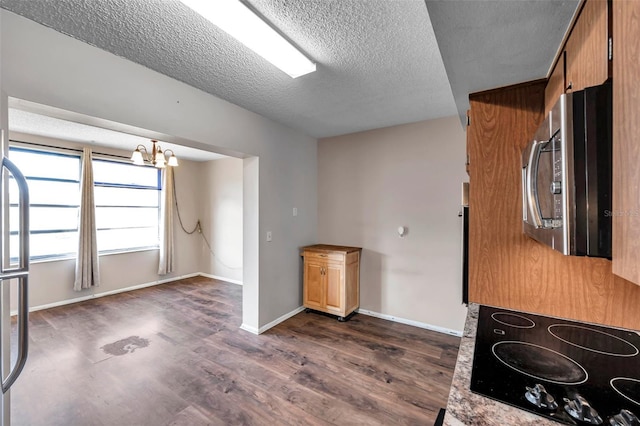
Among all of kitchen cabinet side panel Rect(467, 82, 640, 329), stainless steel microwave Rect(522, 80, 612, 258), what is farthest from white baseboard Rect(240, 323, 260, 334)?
stainless steel microwave Rect(522, 80, 612, 258)

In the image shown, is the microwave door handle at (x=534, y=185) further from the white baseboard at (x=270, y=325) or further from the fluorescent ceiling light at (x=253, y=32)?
the white baseboard at (x=270, y=325)

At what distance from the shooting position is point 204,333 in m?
2.99

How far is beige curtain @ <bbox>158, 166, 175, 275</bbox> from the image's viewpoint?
5000 mm

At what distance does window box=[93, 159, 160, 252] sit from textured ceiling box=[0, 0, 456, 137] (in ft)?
11.3

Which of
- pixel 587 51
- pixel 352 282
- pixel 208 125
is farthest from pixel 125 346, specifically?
pixel 587 51

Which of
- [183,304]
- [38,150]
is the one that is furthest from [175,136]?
[38,150]

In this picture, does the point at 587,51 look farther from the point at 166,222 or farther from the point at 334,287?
the point at 166,222

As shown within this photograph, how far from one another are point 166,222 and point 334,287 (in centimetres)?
371

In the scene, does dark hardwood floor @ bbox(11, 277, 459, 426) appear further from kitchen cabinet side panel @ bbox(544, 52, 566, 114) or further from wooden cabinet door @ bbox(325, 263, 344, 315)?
kitchen cabinet side panel @ bbox(544, 52, 566, 114)

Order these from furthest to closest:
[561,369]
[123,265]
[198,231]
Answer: [198,231], [123,265], [561,369]

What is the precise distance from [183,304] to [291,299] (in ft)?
5.81

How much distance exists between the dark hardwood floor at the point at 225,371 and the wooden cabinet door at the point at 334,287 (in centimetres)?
21

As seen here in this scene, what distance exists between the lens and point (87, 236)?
4.06m

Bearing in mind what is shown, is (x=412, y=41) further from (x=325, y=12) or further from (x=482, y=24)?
(x=482, y=24)
